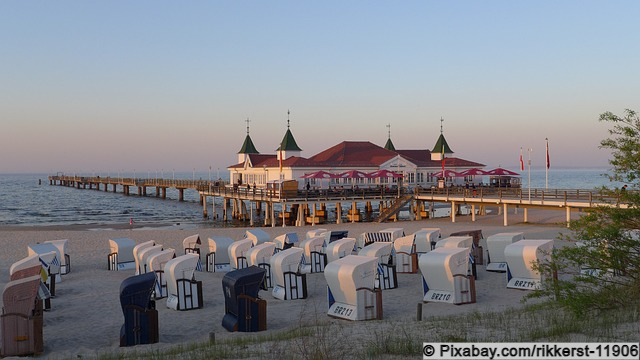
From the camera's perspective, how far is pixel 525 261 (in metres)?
17.1

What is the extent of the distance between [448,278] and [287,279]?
4.19 meters

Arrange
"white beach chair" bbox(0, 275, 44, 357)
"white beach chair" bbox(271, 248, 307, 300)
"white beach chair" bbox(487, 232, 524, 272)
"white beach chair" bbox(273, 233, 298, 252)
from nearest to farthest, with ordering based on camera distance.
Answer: "white beach chair" bbox(0, 275, 44, 357), "white beach chair" bbox(271, 248, 307, 300), "white beach chair" bbox(487, 232, 524, 272), "white beach chair" bbox(273, 233, 298, 252)

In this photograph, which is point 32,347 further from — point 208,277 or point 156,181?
point 156,181

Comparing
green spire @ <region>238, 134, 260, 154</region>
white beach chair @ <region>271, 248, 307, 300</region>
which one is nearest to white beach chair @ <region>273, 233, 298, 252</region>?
white beach chair @ <region>271, 248, 307, 300</region>

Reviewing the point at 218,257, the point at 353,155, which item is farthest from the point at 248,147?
the point at 218,257

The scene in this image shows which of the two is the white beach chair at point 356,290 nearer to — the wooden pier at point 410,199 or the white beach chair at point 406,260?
the white beach chair at point 406,260

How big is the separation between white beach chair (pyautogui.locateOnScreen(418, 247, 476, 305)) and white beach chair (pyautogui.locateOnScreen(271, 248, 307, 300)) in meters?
3.23

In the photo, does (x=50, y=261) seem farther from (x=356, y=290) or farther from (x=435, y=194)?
(x=435, y=194)

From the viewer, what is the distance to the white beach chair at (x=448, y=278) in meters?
15.2

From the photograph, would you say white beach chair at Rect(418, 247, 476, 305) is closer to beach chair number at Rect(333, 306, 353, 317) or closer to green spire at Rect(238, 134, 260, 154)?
beach chair number at Rect(333, 306, 353, 317)

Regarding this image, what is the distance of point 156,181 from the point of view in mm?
92750

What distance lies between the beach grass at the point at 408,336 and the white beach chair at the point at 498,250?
8794 millimetres

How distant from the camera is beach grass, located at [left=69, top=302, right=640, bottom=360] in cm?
860

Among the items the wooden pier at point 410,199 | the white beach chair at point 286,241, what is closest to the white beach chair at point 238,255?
the white beach chair at point 286,241
